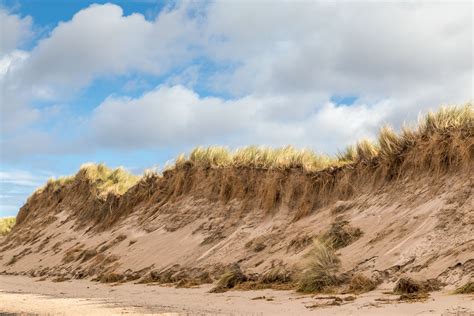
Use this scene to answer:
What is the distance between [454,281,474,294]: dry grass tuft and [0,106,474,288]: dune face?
0.45 metres

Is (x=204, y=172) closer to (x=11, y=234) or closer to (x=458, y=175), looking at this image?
(x=458, y=175)

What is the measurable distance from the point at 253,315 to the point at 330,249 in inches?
149

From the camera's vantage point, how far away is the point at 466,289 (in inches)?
352

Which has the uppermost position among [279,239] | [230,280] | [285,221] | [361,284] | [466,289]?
[285,221]

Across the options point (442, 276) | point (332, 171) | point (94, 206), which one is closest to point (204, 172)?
point (332, 171)

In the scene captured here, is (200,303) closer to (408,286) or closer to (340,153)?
(408,286)

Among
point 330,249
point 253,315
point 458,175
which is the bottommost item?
point 253,315

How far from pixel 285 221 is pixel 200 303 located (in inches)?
223

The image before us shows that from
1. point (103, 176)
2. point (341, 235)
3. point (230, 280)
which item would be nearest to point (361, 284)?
point (341, 235)

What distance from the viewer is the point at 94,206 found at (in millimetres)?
26375

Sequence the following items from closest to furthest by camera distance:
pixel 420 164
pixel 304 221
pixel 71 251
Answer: pixel 420 164 → pixel 304 221 → pixel 71 251

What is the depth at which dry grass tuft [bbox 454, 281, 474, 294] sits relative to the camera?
29.1ft

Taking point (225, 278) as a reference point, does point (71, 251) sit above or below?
above

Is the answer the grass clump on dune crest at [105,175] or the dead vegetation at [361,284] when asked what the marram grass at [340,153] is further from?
the dead vegetation at [361,284]
